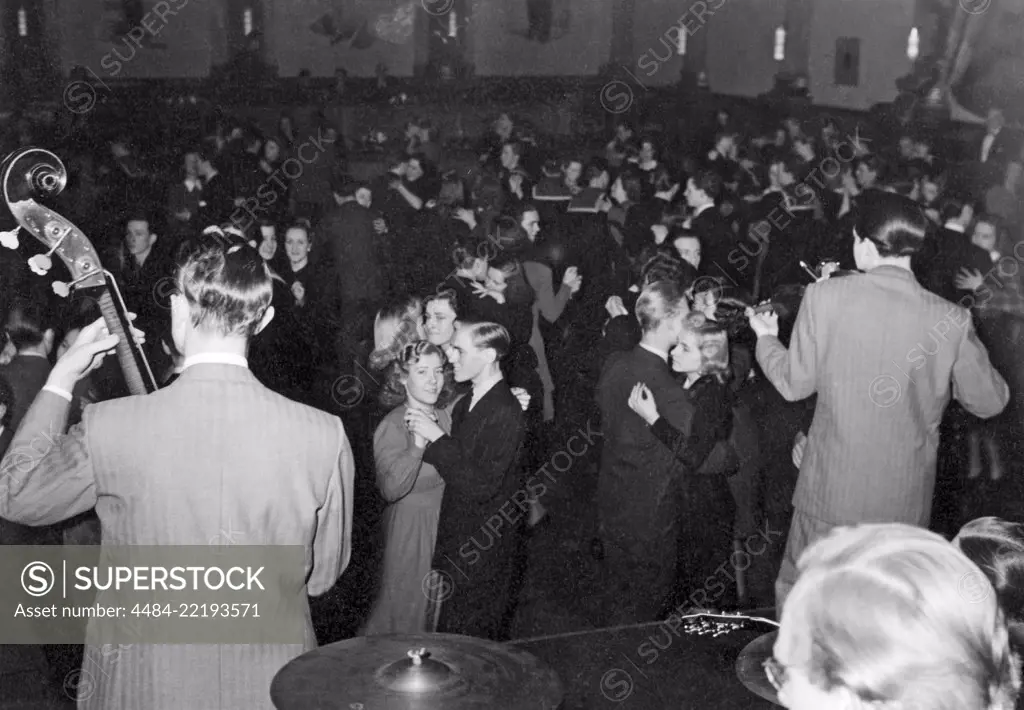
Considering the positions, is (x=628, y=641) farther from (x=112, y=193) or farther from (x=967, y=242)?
(x=112, y=193)

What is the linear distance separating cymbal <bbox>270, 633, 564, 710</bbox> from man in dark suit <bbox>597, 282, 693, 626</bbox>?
139 centimetres

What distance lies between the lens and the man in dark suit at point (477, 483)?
293 centimetres

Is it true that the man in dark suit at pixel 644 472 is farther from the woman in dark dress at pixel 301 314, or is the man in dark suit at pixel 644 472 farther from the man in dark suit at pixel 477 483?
the woman in dark dress at pixel 301 314

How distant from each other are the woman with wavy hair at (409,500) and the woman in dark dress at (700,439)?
63 centimetres

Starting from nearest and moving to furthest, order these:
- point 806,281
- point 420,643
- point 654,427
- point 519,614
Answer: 1. point 420,643
2. point 654,427
3. point 519,614
4. point 806,281

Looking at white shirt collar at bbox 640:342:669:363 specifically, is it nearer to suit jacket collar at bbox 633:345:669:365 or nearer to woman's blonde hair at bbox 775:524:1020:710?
suit jacket collar at bbox 633:345:669:365

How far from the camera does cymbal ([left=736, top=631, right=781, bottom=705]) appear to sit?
1.83 meters

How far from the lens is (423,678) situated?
1.75 m

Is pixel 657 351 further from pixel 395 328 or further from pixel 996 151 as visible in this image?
pixel 996 151

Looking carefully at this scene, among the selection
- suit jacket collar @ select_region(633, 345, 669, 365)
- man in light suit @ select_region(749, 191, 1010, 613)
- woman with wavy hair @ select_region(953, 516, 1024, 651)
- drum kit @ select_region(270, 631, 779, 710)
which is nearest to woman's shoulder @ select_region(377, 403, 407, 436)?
suit jacket collar @ select_region(633, 345, 669, 365)

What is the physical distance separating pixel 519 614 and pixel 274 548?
6.70ft

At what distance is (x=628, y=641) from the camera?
2.14 meters

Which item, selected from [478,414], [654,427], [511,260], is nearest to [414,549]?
[478,414]

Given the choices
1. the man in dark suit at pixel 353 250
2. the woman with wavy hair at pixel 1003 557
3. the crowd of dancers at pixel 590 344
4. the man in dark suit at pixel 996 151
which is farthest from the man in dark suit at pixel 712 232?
the woman with wavy hair at pixel 1003 557
